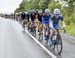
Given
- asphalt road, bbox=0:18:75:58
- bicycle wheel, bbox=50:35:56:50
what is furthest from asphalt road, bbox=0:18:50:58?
bicycle wheel, bbox=50:35:56:50

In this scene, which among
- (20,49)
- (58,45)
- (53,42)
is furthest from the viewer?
(20,49)

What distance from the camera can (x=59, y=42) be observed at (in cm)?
→ 1466

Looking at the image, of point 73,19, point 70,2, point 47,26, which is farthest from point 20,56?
point 70,2

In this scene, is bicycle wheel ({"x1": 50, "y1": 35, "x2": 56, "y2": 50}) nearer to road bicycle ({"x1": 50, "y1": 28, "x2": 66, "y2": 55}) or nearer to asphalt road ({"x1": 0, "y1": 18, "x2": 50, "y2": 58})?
road bicycle ({"x1": 50, "y1": 28, "x2": 66, "y2": 55})

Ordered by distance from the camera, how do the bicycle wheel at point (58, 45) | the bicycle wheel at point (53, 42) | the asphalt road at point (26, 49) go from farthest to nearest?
1. the bicycle wheel at point (53, 42)
2. the bicycle wheel at point (58, 45)
3. the asphalt road at point (26, 49)

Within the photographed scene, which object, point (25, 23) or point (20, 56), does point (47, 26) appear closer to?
point (20, 56)

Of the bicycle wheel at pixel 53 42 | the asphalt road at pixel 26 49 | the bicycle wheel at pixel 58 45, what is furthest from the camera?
the bicycle wheel at pixel 53 42

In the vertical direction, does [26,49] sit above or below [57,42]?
below

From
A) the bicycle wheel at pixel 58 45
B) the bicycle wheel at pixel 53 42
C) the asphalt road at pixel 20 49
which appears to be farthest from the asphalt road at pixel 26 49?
the bicycle wheel at pixel 53 42

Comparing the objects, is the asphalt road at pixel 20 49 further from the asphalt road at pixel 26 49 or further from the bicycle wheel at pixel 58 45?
the bicycle wheel at pixel 58 45

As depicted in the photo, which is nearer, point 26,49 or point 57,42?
point 57,42

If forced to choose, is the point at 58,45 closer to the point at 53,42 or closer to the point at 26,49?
the point at 53,42

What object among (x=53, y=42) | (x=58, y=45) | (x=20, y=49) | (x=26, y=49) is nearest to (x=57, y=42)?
(x=58, y=45)

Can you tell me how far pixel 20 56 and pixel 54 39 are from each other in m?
2.07
